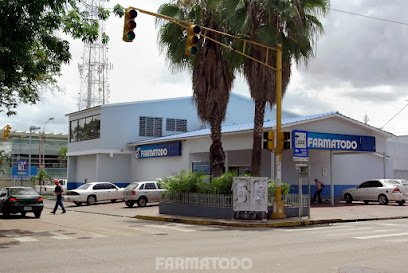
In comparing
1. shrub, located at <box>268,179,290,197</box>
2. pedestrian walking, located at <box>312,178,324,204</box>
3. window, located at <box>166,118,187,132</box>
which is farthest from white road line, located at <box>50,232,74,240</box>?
window, located at <box>166,118,187,132</box>

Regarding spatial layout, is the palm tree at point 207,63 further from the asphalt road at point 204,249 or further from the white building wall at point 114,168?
the white building wall at point 114,168

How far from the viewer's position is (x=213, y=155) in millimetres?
24594

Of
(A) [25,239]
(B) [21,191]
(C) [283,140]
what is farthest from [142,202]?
(A) [25,239]

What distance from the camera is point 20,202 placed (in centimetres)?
2409

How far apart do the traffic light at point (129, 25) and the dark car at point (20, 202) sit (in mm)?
12715

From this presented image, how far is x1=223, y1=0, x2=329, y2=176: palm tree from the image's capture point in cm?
2241

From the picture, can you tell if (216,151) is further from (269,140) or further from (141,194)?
(141,194)

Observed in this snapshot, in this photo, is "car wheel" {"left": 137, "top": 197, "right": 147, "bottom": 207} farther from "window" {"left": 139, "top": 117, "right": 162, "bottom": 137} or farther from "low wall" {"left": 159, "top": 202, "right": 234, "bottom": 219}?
"window" {"left": 139, "top": 117, "right": 162, "bottom": 137}

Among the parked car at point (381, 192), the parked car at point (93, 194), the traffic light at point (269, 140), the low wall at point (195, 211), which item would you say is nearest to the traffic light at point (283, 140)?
the traffic light at point (269, 140)

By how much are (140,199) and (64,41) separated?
1464 cm

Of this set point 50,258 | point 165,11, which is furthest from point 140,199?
point 50,258

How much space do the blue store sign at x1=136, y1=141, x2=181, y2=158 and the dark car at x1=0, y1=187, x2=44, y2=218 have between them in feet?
46.8

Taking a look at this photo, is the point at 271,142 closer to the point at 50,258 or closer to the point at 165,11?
the point at 165,11

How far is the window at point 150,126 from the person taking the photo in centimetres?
4356
